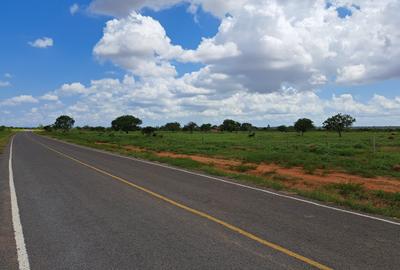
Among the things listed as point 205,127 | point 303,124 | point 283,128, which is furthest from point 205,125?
point 303,124

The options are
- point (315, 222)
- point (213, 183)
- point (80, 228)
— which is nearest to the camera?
point (80, 228)

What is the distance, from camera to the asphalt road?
552cm

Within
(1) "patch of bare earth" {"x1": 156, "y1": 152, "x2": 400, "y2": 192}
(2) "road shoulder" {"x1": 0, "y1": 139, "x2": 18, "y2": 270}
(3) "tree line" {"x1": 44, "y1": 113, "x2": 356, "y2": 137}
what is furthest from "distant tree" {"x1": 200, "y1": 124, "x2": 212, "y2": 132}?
(2) "road shoulder" {"x1": 0, "y1": 139, "x2": 18, "y2": 270}

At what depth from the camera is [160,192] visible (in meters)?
11.5

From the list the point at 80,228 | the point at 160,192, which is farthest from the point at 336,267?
the point at 160,192

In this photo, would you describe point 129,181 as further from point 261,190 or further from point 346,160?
point 346,160

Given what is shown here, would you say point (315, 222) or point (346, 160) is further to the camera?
point (346, 160)

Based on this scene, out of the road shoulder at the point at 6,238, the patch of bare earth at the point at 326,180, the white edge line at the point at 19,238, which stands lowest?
the patch of bare earth at the point at 326,180

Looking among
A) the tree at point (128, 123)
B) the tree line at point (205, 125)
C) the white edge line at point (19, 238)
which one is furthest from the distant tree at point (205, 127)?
the white edge line at point (19, 238)

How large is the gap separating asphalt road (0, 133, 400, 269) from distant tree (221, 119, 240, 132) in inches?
5079

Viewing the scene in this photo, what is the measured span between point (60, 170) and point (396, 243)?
15.3 metres

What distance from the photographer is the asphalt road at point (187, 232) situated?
5.52 metres

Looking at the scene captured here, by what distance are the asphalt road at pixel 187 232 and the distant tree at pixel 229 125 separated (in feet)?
423

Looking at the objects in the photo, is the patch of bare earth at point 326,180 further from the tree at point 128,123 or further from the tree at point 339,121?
the tree at point 128,123
